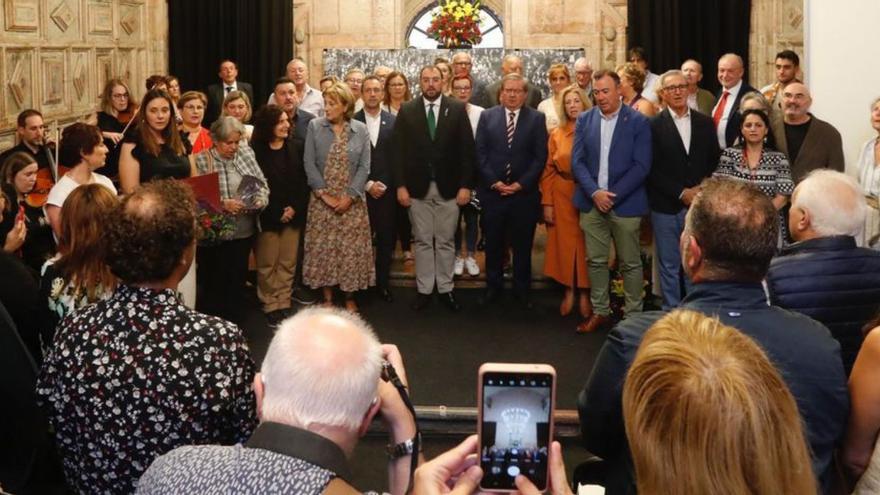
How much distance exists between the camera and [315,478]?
5.28ft

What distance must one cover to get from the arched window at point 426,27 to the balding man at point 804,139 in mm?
5645

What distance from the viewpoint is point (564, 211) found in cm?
677

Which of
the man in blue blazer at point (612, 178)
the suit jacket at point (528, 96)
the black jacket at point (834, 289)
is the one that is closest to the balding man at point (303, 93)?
the suit jacket at point (528, 96)

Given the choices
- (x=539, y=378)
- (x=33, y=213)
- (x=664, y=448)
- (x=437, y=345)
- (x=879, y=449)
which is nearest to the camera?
(x=664, y=448)

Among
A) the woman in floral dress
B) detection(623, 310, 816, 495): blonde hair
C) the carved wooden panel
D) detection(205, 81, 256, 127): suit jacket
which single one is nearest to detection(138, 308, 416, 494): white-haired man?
detection(623, 310, 816, 495): blonde hair

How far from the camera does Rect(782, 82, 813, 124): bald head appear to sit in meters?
6.17

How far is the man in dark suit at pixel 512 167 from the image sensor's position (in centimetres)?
670

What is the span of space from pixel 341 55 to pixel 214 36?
1.29m

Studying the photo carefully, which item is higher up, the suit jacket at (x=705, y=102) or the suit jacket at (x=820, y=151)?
the suit jacket at (x=705, y=102)

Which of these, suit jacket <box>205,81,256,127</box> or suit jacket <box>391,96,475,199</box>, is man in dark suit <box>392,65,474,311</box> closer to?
suit jacket <box>391,96,475,199</box>

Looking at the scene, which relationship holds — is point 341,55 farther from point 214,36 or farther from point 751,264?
point 751,264

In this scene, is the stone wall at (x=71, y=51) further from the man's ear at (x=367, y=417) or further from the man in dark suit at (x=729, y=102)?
the man's ear at (x=367, y=417)

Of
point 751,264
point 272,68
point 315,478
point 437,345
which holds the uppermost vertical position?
point 272,68

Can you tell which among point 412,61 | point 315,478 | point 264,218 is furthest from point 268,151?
point 315,478
